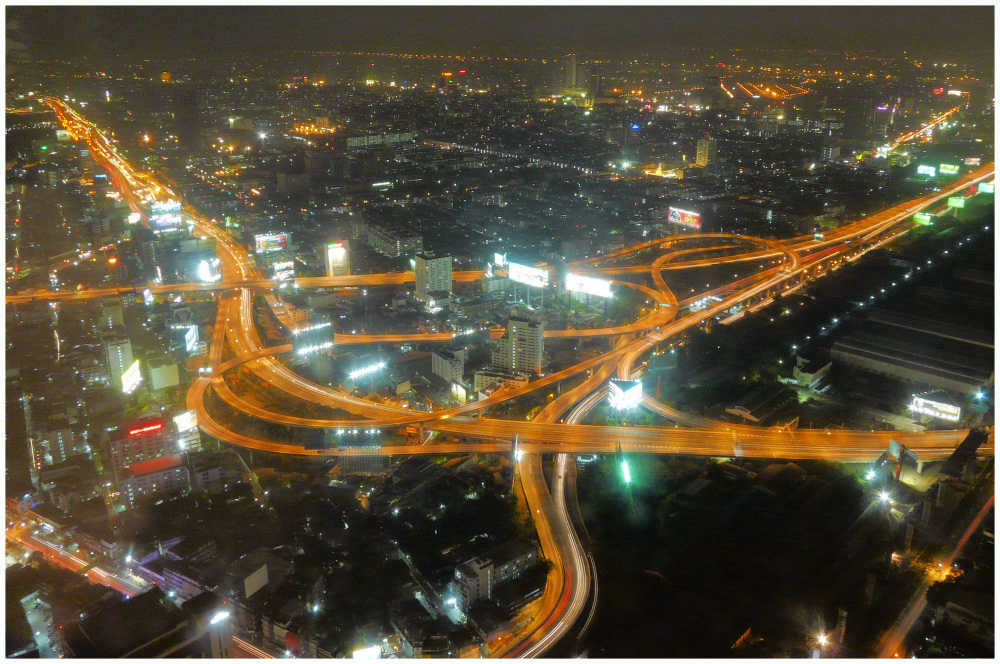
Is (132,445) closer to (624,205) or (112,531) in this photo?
(112,531)

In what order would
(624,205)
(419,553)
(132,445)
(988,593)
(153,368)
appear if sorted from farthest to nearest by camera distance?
(624,205), (153,368), (132,445), (419,553), (988,593)

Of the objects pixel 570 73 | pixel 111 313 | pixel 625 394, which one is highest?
pixel 570 73

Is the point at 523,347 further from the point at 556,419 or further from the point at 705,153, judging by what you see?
the point at 705,153

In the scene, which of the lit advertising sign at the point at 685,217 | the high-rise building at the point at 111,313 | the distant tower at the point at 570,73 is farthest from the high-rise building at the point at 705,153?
the high-rise building at the point at 111,313

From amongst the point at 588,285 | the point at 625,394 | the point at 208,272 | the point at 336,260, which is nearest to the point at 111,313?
the point at 208,272

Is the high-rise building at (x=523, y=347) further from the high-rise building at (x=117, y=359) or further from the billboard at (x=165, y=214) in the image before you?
the billboard at (x=165, y=214)

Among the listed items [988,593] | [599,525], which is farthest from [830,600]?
[599,525]
